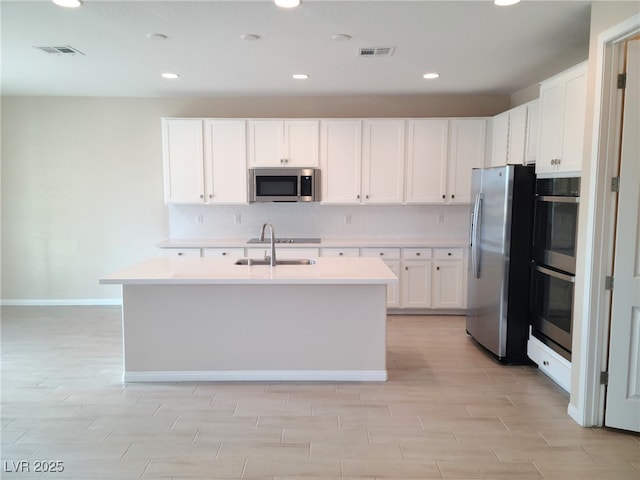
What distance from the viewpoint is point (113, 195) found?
19.2 ft

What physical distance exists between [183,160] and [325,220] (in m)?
1.95

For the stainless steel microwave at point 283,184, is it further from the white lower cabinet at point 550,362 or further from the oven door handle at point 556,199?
the white lower cabinet at point 550,362

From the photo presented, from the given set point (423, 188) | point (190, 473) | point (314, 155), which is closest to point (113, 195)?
point (314, 155)

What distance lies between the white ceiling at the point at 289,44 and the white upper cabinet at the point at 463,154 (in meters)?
0.43

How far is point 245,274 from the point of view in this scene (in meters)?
3.40

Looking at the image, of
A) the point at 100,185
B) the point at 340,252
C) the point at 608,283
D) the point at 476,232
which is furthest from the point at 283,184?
the point at 608,283

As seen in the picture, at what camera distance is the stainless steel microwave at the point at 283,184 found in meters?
5.43

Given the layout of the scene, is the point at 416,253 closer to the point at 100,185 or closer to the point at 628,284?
the point at 628,284

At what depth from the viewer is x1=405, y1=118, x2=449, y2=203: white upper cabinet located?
5.45 meters

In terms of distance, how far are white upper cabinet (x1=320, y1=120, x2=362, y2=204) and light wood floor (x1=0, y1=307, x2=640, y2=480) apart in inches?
89.3

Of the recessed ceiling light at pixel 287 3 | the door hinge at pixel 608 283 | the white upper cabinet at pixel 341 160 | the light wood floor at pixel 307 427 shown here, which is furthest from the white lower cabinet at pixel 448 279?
the recessed ceiling light at pixel 287 3

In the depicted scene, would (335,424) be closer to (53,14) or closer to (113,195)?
(53,14)

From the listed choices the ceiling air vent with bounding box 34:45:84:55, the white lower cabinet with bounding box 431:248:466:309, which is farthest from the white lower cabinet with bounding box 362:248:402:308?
the ceiling air vent with bounding box 34:45:84:55

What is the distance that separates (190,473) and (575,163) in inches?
125
